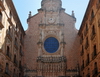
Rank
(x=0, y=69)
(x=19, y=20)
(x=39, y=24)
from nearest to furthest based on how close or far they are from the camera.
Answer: (x=0, y=69) → (x=19, y=20) → (x=39, y=24)

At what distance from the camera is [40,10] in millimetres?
34531

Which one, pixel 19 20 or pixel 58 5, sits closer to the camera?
pixel 19 20

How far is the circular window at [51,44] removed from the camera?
32.2 m

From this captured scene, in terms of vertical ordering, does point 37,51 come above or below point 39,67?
above

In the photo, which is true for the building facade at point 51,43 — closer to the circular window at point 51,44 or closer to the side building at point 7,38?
the circular window at point 51,44

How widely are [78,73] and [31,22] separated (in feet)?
38.5

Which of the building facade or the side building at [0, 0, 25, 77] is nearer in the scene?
the side building at [0, 0, 25, 77]

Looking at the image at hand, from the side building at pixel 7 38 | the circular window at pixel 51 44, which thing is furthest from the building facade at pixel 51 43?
the side building at pixel 7 38

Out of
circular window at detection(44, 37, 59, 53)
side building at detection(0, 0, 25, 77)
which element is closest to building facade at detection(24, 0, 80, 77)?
circular window at detection(44, 37, 59, 53)

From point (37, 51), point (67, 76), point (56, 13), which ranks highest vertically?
point (56, 13)

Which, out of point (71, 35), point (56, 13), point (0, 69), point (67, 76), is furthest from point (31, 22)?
point (0, 69)

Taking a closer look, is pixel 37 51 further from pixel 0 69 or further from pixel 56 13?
pixel 0 69

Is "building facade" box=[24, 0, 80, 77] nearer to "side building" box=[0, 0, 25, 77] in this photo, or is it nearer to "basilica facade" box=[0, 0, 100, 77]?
"basilica facade" box=[0, 0, 100, 77]

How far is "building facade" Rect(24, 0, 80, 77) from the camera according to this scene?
3059cm
